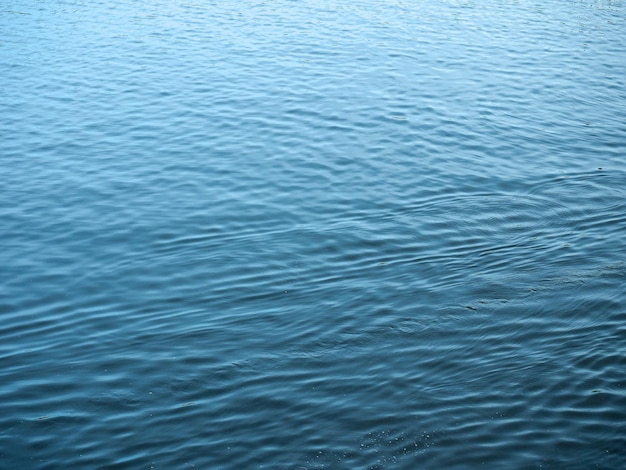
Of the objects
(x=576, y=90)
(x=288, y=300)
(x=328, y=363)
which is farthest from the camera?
(x=576, y=90)

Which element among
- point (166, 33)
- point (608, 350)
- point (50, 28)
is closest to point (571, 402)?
point (608, 350)

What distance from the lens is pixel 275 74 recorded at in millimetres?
21609

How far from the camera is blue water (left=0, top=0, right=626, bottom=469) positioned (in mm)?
8805

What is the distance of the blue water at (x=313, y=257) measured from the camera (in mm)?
8805

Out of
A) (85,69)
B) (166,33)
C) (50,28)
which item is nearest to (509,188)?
(85,69)

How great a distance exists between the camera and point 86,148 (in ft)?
55.3

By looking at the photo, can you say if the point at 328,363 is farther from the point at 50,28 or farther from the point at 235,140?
the point at 50,28

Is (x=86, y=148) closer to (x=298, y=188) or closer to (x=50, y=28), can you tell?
(x=298, y=188)

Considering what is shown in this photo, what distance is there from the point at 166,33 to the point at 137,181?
11.7 metres

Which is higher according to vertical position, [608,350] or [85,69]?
[85,69]

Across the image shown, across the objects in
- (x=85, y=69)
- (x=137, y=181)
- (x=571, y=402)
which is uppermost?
(x=85, y=69)

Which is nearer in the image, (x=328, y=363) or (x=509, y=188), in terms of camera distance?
(x=328, y=363)

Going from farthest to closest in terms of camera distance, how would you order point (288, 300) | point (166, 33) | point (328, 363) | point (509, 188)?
point (166, 33) → point (509, 188) → point (288, 300) → point (328, 363)

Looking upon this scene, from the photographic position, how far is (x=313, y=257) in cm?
1245
